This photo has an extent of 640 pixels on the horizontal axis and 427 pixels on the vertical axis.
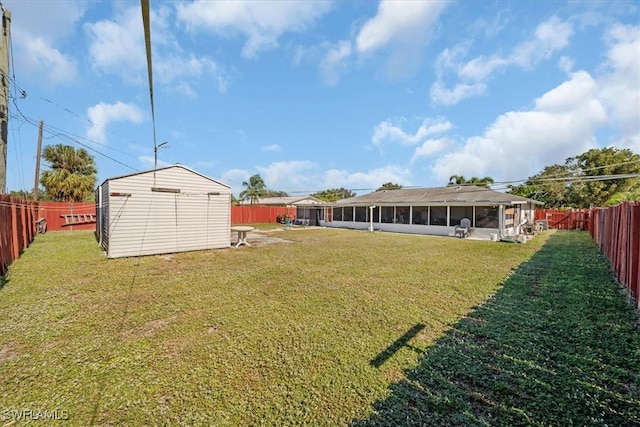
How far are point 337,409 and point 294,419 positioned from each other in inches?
13.8

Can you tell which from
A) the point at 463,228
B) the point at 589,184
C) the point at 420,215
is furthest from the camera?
the point at 589,184

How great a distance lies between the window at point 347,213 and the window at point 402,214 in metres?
4.20

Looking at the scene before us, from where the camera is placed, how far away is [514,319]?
398cm

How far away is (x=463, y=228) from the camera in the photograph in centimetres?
1518

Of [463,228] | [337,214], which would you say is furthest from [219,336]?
[337,214]

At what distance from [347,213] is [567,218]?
1565cm

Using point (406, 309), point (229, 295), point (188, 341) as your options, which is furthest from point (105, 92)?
point (406, 309)

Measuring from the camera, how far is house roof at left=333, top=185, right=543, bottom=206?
14.6 meters

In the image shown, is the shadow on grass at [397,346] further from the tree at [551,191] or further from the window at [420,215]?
the tree at [551,191]

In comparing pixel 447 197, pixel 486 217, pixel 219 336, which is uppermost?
pixel 447 197

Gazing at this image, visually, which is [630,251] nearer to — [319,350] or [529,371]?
[529,371]

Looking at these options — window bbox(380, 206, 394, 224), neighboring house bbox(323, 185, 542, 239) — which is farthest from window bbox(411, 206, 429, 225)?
window bbox(380, 206, 394, 224)

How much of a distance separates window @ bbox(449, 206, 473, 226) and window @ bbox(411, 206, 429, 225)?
1.45 meters

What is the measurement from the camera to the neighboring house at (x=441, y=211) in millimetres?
14711
